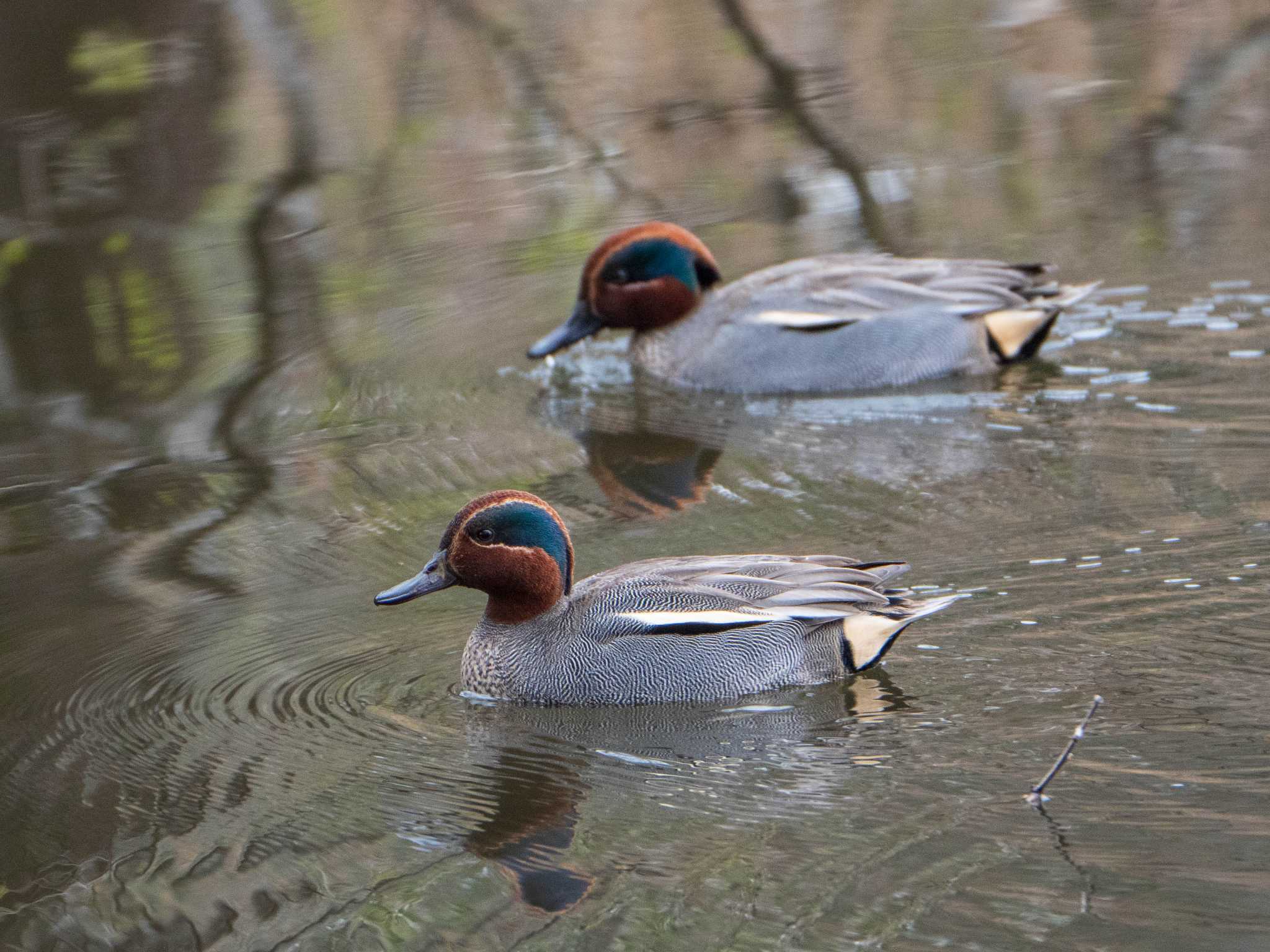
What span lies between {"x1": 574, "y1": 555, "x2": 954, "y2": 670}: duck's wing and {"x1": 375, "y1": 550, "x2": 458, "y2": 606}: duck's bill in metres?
0.47

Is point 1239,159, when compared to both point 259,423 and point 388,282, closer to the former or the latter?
point 388,282

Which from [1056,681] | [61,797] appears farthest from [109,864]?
[1056,681]

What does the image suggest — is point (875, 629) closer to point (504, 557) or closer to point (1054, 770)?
point (1054, 770)

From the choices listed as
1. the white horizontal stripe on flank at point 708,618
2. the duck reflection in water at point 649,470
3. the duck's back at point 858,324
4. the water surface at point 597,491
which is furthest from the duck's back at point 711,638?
the duck's back at point 858,324

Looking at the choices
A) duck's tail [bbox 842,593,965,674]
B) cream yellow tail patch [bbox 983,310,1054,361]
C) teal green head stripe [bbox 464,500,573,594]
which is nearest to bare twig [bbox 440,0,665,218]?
cream yellow tail patch [bbox 983,310,1054,361]

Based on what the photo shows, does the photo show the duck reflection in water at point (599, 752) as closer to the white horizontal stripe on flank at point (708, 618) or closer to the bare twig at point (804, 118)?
the white horizontal stripe on flank at point (708, 618)

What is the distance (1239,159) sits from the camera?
11.6m

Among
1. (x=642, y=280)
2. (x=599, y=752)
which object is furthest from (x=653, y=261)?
(x=599, y=752)

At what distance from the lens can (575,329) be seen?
988cm

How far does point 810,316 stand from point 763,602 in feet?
11.9

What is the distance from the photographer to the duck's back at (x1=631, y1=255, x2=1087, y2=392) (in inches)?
360

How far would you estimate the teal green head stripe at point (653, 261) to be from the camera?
977cm

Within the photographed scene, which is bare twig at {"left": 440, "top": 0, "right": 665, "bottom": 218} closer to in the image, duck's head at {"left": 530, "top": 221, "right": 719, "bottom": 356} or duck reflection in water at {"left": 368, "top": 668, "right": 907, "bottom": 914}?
duck's head at {"left": 530, "top": 221, "right": 719, "bottom": 356}

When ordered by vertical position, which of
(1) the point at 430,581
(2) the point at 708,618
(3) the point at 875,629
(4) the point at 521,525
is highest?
(4) the point at 521,525
